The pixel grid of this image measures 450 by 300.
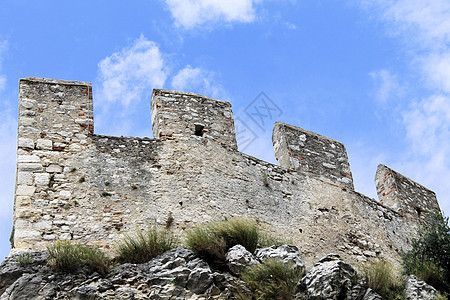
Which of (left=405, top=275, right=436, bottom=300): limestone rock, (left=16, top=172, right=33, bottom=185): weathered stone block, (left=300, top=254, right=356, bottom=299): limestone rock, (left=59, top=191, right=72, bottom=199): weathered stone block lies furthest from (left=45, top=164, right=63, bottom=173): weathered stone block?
(left=405, top=275, right=436, bottom=300): limestone rock

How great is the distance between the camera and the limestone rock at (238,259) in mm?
10875

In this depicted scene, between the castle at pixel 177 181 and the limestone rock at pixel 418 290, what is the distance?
8.19 feet

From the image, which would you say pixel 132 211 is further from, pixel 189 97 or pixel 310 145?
pixel 310 145

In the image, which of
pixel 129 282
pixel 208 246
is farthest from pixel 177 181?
pixel 129 282

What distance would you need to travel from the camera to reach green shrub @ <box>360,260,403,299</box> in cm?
1079

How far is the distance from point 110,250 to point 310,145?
5573 millimetres

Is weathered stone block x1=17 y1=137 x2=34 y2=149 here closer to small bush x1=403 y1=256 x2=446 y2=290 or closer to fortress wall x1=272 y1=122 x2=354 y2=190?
fortress wall x1=272 y1=122 x2=354 y2=190

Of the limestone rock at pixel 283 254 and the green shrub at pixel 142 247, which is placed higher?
the green shrub at pixel 142 247

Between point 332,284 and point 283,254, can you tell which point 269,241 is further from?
point 332,284

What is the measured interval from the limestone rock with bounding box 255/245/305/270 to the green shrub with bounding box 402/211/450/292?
201 cm

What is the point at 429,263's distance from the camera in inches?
470

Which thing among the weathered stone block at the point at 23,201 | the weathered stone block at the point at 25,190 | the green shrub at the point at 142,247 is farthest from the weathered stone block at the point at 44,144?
the green shrub at the point at 142,247

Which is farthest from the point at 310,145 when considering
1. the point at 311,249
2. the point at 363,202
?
the point at 311,249

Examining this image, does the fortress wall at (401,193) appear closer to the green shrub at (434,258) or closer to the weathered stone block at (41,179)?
the green shrub at (434,258)
